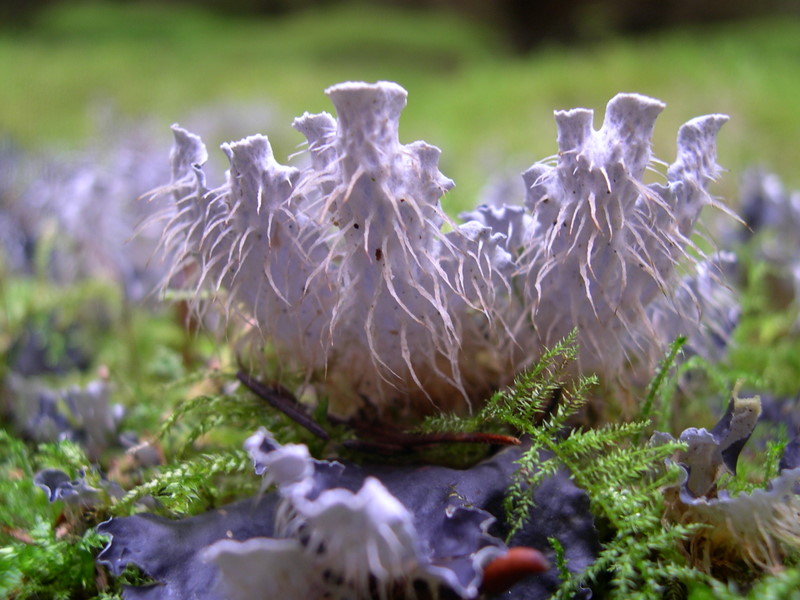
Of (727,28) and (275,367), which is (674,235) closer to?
(275,367)

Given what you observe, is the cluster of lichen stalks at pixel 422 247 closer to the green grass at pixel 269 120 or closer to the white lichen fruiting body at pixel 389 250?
the white lichen fruiting body at pixel 389 250

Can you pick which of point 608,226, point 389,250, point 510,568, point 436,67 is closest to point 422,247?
point 389,250

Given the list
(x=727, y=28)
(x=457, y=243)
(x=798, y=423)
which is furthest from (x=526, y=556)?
(x=727, y=28)

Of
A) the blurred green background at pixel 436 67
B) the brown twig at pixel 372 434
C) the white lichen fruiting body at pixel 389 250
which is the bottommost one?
the brown twig at pixel 372 434

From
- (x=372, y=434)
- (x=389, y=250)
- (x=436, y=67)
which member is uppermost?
(x=436, y=67)

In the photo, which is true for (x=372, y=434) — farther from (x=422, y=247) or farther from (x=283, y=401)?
(x=422, y=247)

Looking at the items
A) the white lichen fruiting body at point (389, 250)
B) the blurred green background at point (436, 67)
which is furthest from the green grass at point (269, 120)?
the white lichen fruiting body at point (389, 250)

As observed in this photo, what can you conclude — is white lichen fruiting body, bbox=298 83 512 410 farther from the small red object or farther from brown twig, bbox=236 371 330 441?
the small red object
